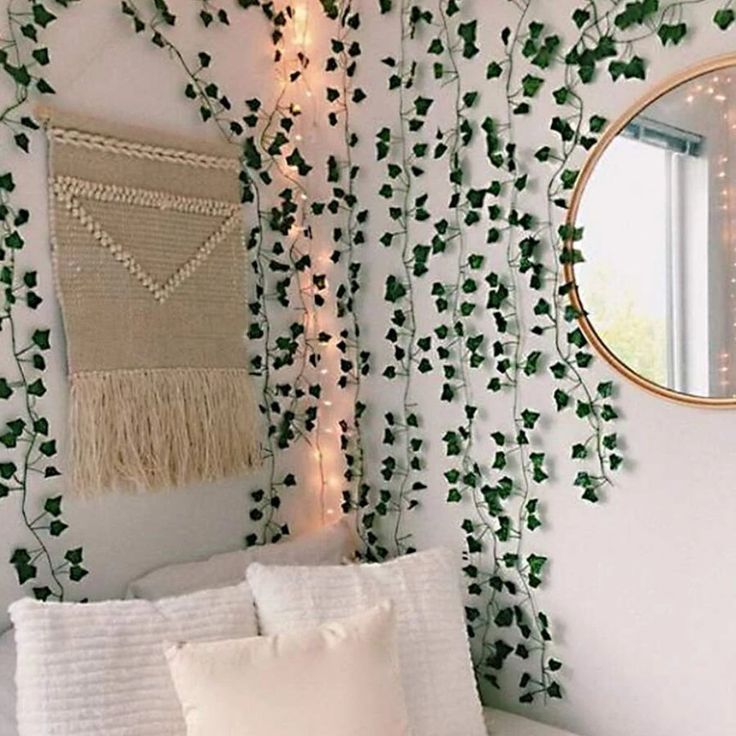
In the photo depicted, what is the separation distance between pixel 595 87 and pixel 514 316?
53 cm

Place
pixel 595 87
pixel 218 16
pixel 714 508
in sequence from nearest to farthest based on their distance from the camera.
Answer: pixel 714 508 < pixel 595 87 < pixel 218 16

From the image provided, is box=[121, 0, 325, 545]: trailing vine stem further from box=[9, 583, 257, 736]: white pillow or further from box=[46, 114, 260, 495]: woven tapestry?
A: box=[9, 583, 257, 736]: white pillow

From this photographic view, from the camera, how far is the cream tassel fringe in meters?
2.04

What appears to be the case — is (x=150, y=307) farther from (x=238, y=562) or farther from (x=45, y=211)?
(x=238, y=562)

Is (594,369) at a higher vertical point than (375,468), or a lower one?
higher

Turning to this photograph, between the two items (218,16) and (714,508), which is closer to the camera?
(714,508)

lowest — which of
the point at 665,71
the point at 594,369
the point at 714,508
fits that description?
the point at 714,508

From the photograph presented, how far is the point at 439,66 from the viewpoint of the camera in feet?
7.43

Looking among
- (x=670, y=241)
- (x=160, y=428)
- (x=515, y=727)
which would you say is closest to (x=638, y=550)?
(x=515, y=727)

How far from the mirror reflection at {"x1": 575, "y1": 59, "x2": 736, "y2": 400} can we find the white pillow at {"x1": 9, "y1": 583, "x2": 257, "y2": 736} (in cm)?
107

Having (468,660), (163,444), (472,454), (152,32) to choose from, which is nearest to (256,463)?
(163,444)

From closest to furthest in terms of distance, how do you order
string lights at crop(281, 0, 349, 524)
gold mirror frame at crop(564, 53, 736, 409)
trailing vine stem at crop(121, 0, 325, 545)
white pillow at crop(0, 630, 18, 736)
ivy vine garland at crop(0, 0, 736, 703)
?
1. white pillow at crop(0, 630, 18, 736)
2. gold mirror frame at crop(564, 53, 736, 409)
3. ivy vine garland at crop(0, 0, 736, 703)
4. trailing vine stem at crop(121, 0, 325, 545)
5. string lights at crop(281, 0, 349, 524)

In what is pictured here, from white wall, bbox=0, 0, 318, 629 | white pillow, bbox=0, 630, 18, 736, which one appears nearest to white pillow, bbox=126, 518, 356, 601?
white wall, bbox=0, 0, 318, 629

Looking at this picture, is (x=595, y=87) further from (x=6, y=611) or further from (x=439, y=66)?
(x=6, y=611)
